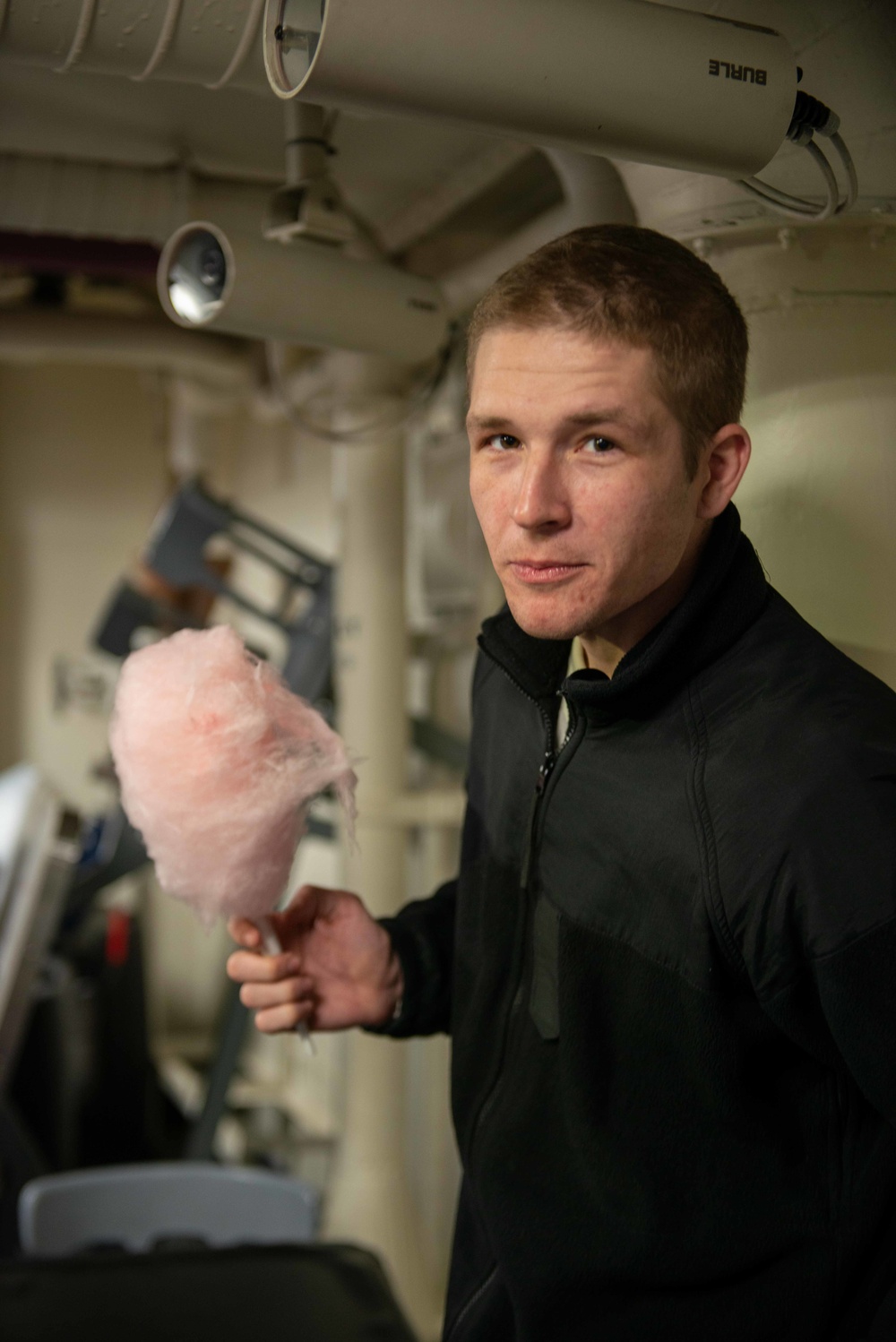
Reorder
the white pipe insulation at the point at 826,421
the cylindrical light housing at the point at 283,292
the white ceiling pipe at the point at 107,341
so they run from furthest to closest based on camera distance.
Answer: the white ceiling pipe at the point at 107,341 < the cylindrical light housing at the point at 283,292 < the white pipe insulation at the point at 826,421

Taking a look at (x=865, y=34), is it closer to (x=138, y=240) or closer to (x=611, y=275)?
(x=611, y=275)

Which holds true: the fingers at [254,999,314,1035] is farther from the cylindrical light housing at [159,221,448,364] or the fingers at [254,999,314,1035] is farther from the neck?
the cylindrical light housing at [159,221,448,364]

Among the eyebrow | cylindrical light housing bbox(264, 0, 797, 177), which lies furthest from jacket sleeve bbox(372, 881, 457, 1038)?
cylindrical light housing bbox(264, 0, 797, 177)

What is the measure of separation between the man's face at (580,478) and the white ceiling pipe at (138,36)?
504 millimetres

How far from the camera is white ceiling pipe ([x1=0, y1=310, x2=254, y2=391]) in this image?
3.36 meters

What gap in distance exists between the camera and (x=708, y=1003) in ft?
2.91

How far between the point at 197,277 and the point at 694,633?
1.02 metres

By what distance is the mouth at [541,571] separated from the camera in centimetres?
91

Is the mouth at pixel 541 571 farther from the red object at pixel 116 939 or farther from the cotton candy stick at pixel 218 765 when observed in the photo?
the red object at pixel 116 939

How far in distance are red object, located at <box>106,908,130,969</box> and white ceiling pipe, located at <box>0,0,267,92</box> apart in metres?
2.91

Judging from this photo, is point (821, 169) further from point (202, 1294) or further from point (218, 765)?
point (202, 1294)

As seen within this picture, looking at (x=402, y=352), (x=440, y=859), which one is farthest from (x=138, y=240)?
(x=440, y=859)

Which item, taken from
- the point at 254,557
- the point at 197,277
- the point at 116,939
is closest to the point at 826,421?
the point at 197,277

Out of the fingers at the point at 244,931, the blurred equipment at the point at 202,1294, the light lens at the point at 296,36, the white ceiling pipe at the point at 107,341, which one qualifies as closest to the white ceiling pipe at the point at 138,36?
the light lens at the point at 296,36
